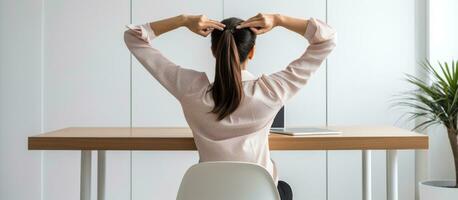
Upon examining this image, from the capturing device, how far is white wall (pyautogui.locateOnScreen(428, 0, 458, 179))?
4105 mm

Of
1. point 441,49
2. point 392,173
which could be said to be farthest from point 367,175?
point 441,49

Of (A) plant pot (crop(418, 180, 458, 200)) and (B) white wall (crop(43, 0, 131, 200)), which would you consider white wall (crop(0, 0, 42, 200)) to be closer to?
(B) white wall (crop(43, 0, 131, 200))

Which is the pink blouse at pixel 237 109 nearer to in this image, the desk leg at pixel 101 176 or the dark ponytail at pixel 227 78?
the dark ponytail at pixel 227 78

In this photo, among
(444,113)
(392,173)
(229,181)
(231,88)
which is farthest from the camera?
(444,113)

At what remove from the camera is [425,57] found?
4172mm

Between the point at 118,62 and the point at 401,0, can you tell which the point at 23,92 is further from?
the point at 401,0

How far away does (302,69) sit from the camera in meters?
2.07

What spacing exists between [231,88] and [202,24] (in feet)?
0.82

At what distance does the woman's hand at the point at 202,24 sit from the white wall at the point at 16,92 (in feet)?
7.85

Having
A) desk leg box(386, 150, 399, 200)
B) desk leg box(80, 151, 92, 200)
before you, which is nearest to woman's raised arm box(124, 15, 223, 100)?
desk leg box(80, 151, 92, 200)

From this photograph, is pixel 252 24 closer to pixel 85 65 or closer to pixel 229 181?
pixel 229 181

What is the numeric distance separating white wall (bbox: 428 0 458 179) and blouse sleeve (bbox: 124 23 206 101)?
2551 mm

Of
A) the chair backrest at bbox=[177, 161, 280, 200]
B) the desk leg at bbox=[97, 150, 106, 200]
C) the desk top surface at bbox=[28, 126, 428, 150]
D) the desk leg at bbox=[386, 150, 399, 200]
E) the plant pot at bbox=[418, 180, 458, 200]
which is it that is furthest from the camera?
the plant pot at bbox=[418, 180, 458, 200]

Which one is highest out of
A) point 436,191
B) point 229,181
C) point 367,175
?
point 229,181
